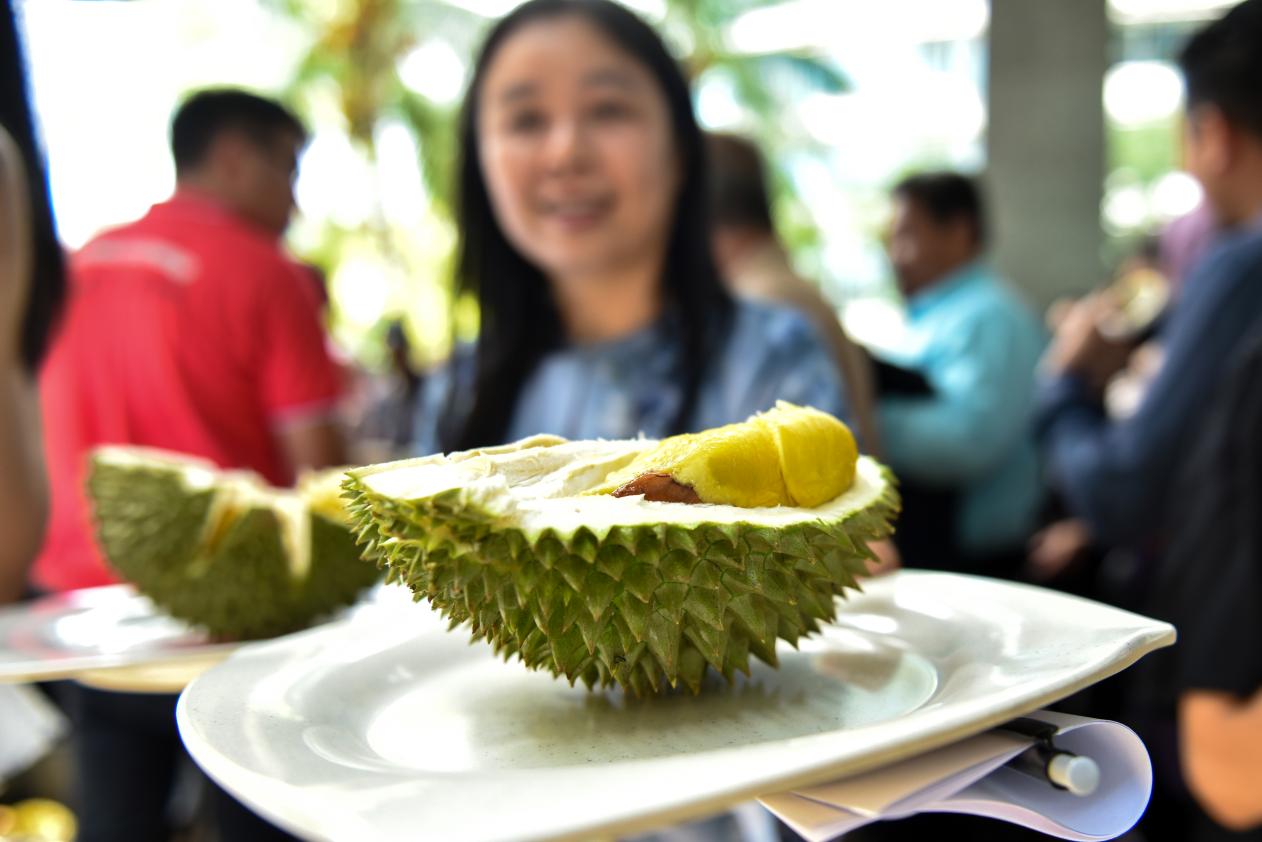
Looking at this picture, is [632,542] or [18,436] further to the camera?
[18,436]

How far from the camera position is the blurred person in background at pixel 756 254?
1561 mm

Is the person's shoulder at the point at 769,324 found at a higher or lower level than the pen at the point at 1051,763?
higher

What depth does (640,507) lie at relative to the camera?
0.51m

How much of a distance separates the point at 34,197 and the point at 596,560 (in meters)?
1.11

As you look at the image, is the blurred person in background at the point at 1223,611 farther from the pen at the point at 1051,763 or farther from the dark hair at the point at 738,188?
the dark hair at the point at 738,188

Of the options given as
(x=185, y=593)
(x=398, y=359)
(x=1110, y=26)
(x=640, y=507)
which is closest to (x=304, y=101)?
(x=398, y=359)

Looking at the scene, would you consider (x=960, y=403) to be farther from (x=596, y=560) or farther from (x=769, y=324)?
(x=596, y=560)

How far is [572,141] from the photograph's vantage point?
1.16 m

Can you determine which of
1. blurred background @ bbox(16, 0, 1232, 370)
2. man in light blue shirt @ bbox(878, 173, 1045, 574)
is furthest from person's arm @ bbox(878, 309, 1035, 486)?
blurred background @ bbox(16, 0, 1232, 370)

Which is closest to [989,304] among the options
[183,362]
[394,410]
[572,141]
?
[572,141]

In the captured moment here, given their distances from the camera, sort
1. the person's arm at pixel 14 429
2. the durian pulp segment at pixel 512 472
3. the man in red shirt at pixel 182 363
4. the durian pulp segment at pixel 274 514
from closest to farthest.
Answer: the durian pulp segment at pixel 512 472 < the durian pulp segment at pixel 274 514 < the person's arm at pixel 14 429 < the man in red shirt at pixel 182 363

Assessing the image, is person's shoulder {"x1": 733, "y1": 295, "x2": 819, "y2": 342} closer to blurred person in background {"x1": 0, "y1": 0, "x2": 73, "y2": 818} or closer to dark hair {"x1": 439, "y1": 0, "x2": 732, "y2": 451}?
dark hair {"x1": 439, "y1": 0, "x2": 732, "y2": 451}

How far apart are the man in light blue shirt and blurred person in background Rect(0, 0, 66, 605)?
4.68 feet

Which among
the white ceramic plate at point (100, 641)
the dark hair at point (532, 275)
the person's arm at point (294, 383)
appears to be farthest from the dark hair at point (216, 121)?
the white ceramic plate at point (100, 641)
